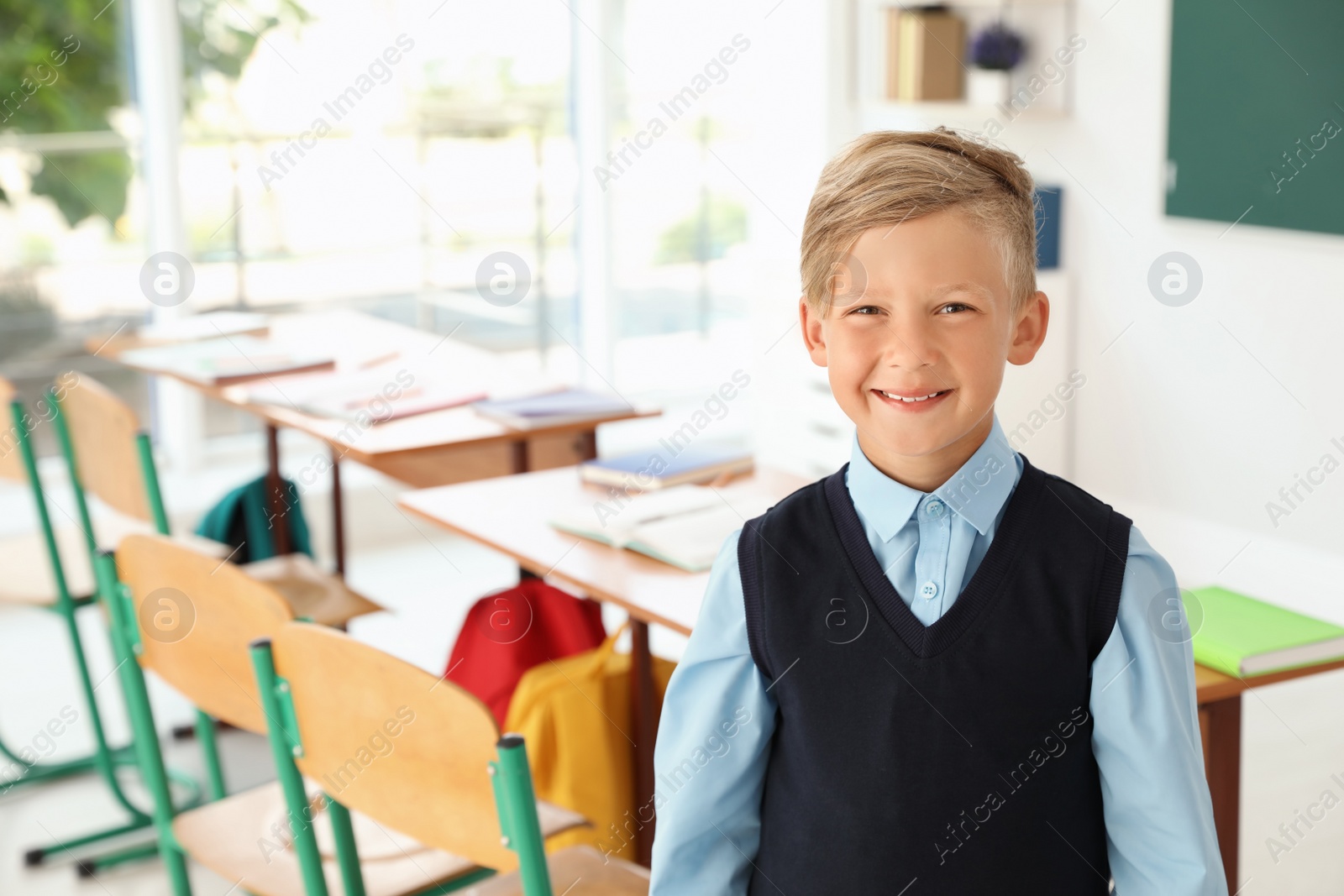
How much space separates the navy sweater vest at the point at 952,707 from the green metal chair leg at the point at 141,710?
42.7 inches

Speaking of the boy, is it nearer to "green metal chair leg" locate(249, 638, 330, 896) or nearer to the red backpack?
"green metal chair leg" locate(249, 638, 330, 896)

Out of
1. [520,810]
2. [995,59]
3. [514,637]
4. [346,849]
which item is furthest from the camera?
[995,59]

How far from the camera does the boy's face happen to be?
3.45ft

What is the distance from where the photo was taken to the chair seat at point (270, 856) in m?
1.73

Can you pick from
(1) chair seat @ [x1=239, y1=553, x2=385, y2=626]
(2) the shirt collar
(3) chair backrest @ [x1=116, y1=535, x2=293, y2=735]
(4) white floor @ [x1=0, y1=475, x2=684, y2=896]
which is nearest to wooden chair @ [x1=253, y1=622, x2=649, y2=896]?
(3) chair backrest @ [x1=116, y1=535, x2=293, y2=735]

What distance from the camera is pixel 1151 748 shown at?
103 centimetres

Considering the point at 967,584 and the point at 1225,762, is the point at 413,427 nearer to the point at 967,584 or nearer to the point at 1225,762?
the point at 1225,762

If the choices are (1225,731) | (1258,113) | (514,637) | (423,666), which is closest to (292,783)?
(514,637)

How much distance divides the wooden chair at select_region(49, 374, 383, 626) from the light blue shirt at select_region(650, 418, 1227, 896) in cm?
159

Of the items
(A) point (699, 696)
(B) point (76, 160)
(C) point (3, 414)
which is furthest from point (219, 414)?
(A) point (699, 696)

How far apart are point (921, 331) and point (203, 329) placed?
114 inches

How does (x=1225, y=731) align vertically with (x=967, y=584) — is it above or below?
below

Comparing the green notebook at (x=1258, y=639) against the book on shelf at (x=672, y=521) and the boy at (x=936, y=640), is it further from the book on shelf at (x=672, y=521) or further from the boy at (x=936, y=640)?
the book on shelf at (x=672, y=521)

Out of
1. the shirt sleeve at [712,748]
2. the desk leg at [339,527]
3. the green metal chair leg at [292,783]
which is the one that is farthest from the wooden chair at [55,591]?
the shirt sleeve at [712,748]
